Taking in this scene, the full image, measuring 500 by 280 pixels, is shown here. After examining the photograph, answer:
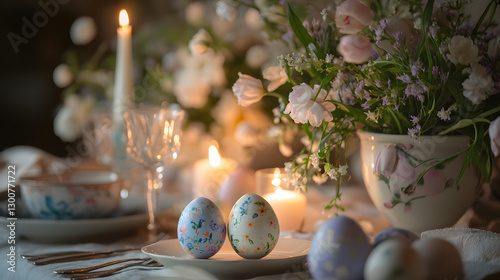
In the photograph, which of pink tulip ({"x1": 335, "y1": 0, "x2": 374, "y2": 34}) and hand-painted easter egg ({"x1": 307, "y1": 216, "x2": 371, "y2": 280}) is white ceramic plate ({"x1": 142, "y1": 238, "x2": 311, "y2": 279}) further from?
pink tulip ({"x1": 335, "y1": 0, "x2": 374, "y2": 34})

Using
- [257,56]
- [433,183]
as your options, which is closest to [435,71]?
[433,183]

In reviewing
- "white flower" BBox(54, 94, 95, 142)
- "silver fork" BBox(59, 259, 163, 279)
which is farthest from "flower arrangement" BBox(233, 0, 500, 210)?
"white flower" BBox(54, 94, 95, 142)

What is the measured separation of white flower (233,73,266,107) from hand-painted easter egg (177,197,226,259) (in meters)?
0.18

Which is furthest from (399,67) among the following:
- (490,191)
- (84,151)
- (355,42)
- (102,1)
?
(102,1)

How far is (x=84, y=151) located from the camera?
1.83 meters

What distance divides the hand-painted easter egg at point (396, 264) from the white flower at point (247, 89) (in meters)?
0.35

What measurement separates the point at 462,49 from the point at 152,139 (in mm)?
482

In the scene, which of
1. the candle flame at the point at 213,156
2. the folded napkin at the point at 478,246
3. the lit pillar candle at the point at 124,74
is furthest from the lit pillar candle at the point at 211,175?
the folded napkin at the point at 478,246

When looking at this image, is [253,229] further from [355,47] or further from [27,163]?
[27,163]

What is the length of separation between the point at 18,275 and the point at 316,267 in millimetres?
370

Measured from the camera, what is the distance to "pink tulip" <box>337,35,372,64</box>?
2.17ft

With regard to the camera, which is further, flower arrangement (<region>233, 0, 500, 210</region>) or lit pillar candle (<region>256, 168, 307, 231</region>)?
lit pillar candle (<region>256, 168, 307, 231</region>)

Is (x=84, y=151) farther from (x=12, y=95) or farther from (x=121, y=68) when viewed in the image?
(x=121, y=68)

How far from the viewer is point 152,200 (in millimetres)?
879
